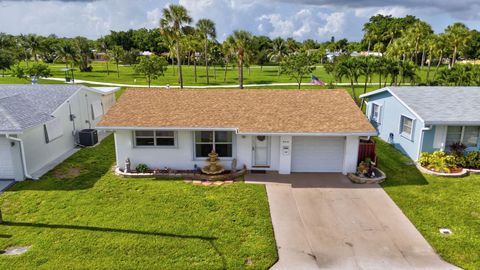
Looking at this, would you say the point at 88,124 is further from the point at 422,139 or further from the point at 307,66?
the point at 307,66

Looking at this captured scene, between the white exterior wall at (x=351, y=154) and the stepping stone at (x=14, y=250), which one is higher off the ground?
the white exterior wall at (x=351, y=154)

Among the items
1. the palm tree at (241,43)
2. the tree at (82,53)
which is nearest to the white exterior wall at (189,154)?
the palm tree at (241,43)

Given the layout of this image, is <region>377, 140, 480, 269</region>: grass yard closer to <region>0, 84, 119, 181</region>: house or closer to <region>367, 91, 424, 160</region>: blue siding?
<region>367, 91, 424, 160</region>: blue siding

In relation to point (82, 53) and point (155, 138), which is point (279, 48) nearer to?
point (82, 53)

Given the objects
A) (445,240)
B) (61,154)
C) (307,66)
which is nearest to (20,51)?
(307,66)

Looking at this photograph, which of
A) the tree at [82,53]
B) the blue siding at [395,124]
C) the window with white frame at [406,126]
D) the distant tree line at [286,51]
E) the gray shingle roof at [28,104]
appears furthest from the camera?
the tree at [82,53]

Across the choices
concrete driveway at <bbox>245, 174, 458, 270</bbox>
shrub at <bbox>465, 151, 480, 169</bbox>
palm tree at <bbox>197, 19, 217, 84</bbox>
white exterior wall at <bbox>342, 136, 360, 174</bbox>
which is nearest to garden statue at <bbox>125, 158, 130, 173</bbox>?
concrete driveway at <bbox>245, 174, 458, 270</bbox>

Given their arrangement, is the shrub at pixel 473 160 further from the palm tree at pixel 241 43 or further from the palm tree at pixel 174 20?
the palm tree at pixel 174 20
